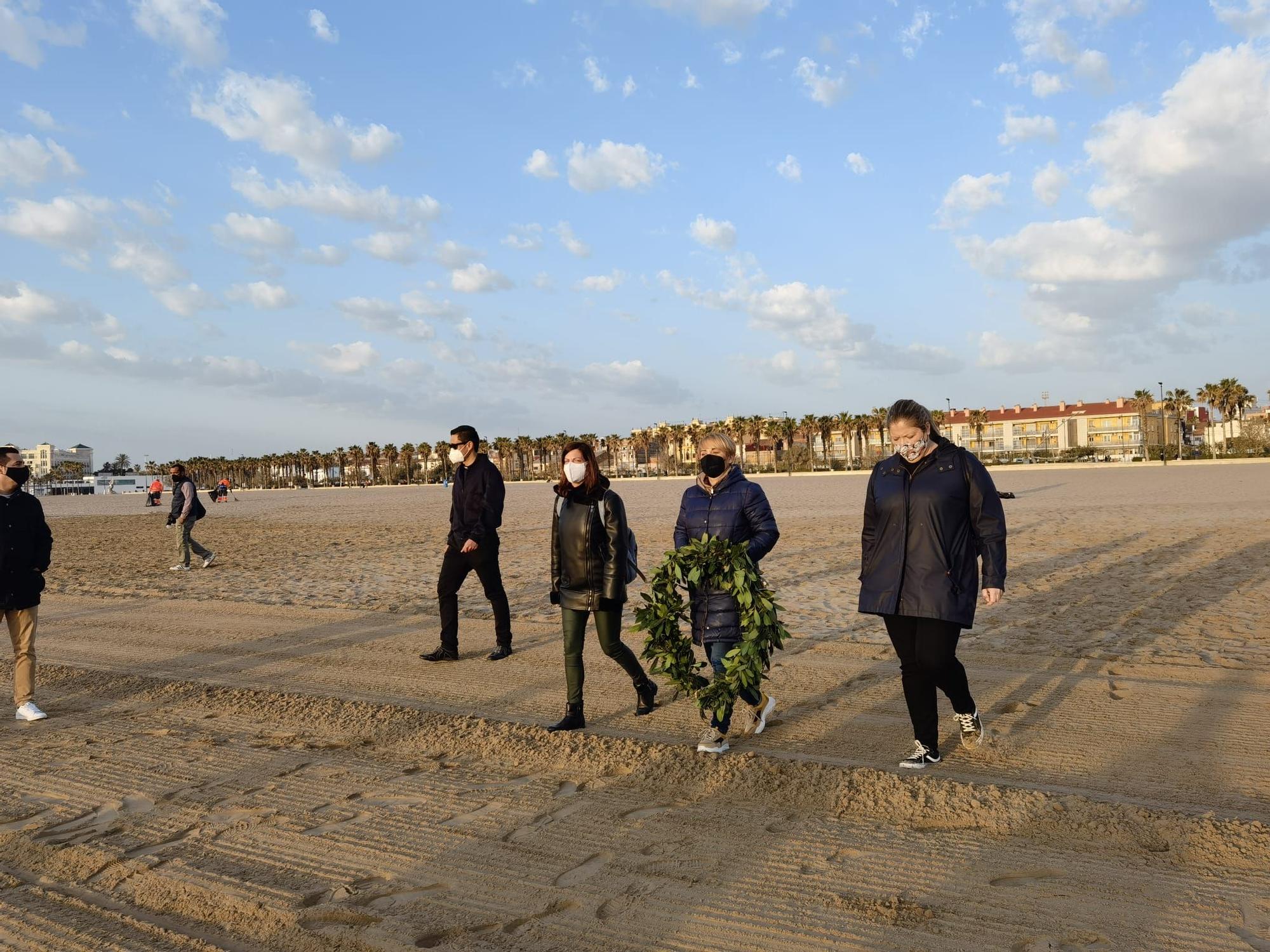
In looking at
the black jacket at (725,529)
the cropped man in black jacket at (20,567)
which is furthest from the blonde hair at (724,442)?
the cropped man in black jacket at (20,567)

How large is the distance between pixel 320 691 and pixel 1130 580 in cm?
980

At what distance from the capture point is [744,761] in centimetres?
479

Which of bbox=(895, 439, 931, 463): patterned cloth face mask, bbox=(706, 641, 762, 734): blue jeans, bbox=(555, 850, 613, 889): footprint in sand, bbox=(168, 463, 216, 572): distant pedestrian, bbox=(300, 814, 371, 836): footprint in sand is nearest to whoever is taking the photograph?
bbox=(555, 850, 613, 889): footprint in sand

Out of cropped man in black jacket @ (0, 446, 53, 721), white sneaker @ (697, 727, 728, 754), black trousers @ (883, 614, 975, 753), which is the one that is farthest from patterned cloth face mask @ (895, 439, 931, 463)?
cropped man in black jacket @ (0, 446, 53, 721)

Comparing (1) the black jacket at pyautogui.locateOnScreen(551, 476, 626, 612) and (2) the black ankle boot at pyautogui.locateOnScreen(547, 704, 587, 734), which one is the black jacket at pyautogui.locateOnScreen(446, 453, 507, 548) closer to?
(1) the black jacket at pyautogui.locateOnScreen(551, 476, 626, 612)

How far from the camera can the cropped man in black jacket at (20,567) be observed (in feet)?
19.4

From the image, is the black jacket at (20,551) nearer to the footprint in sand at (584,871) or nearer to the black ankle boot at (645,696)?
the black ankle boot at (645,696)

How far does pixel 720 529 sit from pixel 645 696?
4.93ft

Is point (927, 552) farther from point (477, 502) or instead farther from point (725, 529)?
point (477, 502)

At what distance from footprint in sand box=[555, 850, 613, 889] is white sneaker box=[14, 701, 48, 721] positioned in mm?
4439

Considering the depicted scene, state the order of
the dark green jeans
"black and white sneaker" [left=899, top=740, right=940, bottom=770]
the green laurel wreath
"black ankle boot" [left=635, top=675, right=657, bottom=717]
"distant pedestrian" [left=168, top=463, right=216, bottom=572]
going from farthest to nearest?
1. "distant pedestrian" [left=168, top=463, right=216, bottom=572]
2. "black ankle boot" [left=635, top=675, right=657, bottom=717]
3. the dark green jeans
4. the green laurel wreath
5. "black and white sneaker" [left=899, top=740, right=940, bottom=770]

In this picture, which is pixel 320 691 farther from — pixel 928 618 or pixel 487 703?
pixel 928 618

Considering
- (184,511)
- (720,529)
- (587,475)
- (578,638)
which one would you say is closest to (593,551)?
(587,475)

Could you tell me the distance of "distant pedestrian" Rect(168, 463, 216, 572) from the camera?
15.0m
